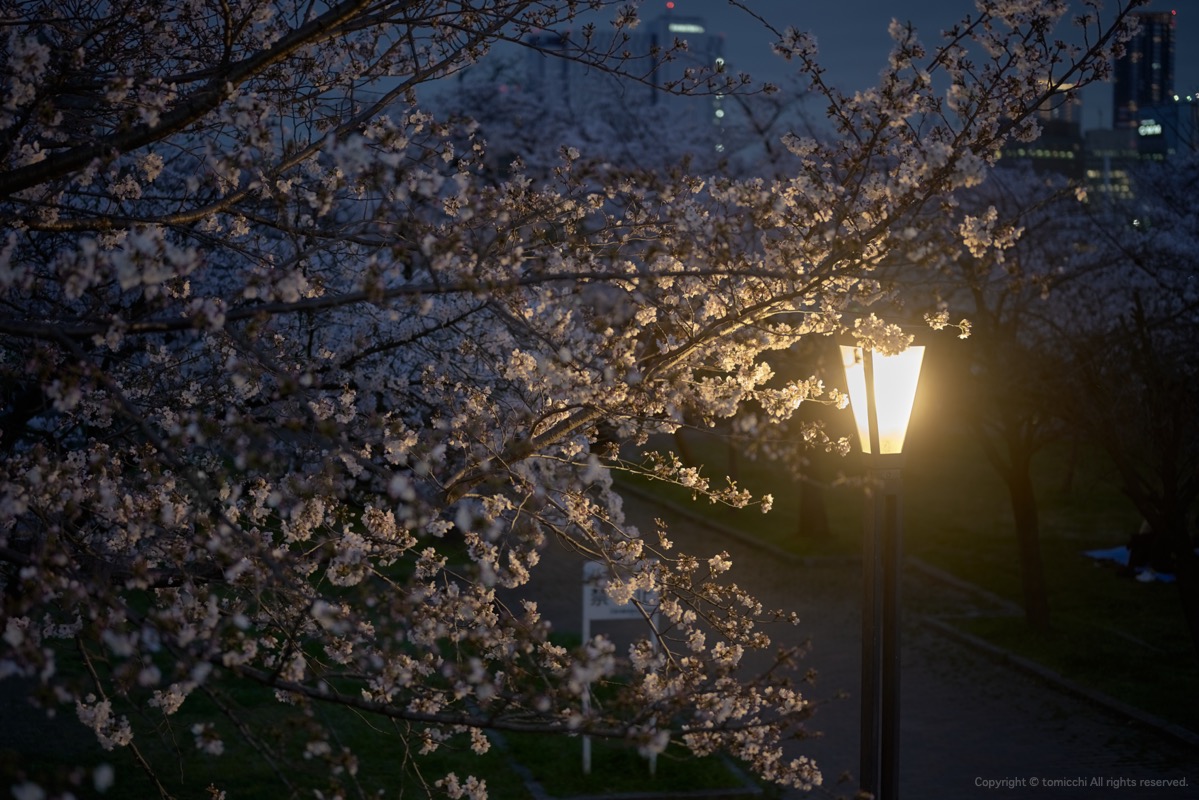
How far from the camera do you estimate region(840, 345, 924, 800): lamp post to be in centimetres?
550

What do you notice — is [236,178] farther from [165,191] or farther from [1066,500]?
[1066,500]

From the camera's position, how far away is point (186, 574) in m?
4.29

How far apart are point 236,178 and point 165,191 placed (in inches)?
254

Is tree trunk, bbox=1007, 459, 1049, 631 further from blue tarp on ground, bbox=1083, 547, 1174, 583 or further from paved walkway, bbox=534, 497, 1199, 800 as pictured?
blue tarp on ground, bbox=1083, 547, 1174, 583

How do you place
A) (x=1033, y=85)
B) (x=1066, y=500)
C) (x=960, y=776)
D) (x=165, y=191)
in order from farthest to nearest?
(x=1066, y=500) → (x=165, y=191) → (x=960, y=776) → (x=1033, y=85)

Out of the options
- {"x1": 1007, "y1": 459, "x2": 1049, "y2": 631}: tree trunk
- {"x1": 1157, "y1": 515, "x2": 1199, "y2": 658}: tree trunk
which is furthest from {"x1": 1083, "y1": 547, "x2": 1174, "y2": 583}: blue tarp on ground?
{"x1": 1157, "y1": 515, "x2": 1199, "y2": 658}: tree trunk

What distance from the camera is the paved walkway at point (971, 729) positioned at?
372 inches

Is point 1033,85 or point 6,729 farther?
point 6,729

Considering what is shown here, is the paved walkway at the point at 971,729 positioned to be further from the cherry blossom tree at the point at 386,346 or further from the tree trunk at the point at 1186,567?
the cherry blossom tree at the point at 386,346

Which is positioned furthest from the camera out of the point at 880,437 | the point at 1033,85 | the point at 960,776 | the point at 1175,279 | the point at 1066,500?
the point at 1066,500

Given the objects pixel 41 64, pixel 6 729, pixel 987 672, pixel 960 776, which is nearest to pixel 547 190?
pixel 41 64

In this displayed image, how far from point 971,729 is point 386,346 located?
7.76 metres

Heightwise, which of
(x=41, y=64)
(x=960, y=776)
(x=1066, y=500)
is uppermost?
(x=41, y=64)

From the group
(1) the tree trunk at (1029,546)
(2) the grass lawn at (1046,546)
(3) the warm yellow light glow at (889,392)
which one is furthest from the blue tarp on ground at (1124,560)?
(3) the warm yellow light glow at (889,392)
